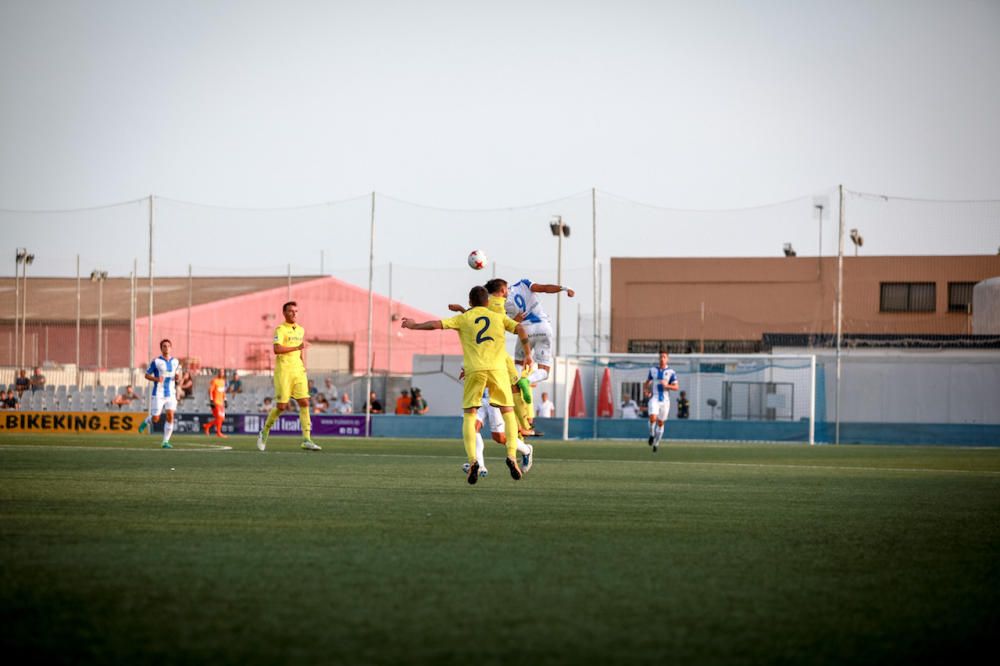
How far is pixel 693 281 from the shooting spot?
51.1m

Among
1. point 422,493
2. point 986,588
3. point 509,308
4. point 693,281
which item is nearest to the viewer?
point 986,588

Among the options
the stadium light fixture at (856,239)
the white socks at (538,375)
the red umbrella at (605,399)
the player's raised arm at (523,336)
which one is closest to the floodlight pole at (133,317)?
the red umbrella at (605,399)

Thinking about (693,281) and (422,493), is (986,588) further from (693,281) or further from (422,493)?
(693,281)

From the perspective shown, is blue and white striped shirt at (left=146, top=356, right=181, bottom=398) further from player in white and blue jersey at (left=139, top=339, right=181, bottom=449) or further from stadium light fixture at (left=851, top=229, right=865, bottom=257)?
stadium light fixture at (left=851, top=229, right=865, bottom=257)

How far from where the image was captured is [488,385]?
35.8ft

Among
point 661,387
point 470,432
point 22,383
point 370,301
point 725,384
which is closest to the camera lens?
point 470,432

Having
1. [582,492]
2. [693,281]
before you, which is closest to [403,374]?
[693,281]

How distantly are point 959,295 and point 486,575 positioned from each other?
48.5 meters

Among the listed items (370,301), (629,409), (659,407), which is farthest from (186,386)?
(659,407)

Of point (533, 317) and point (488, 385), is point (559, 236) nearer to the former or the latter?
point (533, 317)

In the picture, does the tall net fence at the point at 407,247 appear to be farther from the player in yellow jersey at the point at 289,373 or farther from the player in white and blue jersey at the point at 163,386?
the player in yellow jersey at the point at 289,373

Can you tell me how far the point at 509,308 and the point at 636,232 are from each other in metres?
20.7

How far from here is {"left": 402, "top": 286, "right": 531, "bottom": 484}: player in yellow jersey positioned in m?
10.7

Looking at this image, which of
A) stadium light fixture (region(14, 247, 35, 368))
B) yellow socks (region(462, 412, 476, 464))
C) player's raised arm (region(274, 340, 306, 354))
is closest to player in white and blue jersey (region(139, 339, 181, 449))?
player's raised arm (region(274, 340, 306, 354))
